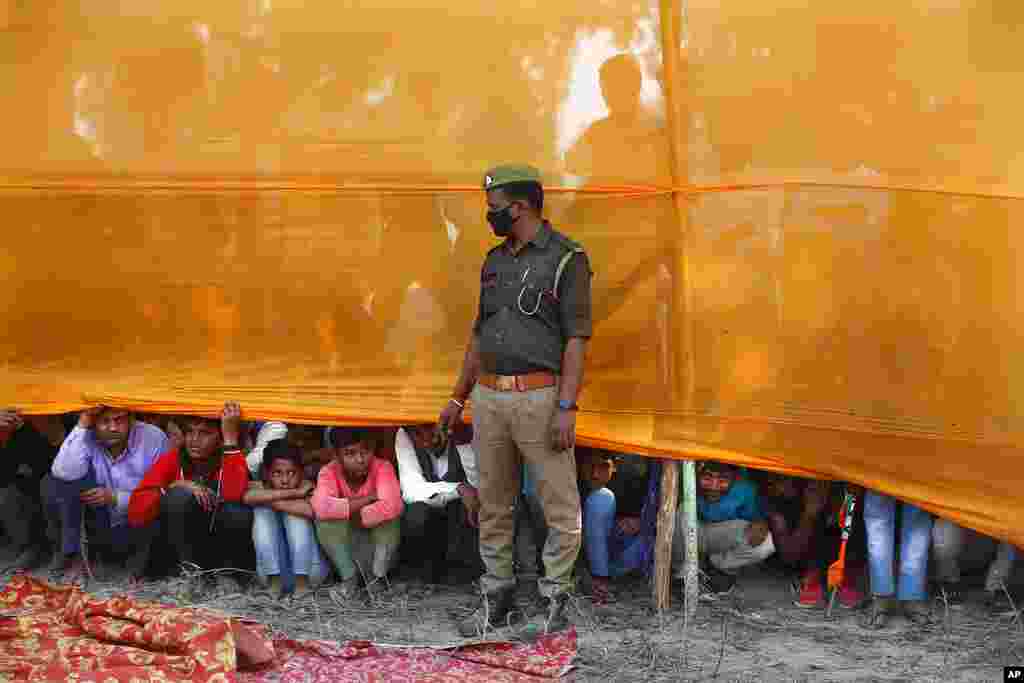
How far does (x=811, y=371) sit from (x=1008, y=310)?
76 centimetres

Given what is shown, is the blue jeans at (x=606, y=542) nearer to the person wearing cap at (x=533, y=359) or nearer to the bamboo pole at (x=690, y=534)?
the bamboo pole at (x=690, y=534)

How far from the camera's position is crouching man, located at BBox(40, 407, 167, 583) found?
6148 mm

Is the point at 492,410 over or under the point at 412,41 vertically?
under

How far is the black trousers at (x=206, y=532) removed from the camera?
6094 mm

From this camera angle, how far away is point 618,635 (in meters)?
5.70

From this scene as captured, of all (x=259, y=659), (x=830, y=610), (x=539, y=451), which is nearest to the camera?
(x=259, y=659)

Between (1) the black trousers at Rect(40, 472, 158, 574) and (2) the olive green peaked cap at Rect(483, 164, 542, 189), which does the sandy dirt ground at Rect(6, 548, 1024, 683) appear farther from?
(2) the olive green peaked cap at Rect(483, 164, 542, 189)

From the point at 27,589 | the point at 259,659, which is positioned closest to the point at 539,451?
the point at 259,659

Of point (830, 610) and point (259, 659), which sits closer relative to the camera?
point (259, 659)

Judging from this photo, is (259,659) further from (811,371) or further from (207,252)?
(811,371)

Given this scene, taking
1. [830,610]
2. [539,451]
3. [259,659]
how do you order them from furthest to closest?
[830,610] < [539,451] < [259,659]

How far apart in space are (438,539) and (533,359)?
116cm

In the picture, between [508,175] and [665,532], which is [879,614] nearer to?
[665,532]

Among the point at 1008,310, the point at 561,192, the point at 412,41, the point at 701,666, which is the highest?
the point at 412,41
